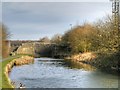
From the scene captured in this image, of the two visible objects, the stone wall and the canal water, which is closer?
the canal water

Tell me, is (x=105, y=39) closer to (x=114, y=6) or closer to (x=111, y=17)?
(x=111, y=17)

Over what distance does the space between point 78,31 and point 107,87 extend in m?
51.5

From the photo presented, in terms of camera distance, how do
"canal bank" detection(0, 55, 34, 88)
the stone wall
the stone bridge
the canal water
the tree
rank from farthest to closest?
the tree < the stone wall < the stone bridge < the canal water < "canal bank" detection(0, 55, 34, 88)

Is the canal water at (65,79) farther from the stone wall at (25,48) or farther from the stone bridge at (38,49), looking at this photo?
the stone wall at (25,48)

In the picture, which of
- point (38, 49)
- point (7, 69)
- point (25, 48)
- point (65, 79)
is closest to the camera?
point (65, 79)

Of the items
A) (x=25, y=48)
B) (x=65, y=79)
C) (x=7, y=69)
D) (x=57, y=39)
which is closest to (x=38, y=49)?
(x=25, y=48)

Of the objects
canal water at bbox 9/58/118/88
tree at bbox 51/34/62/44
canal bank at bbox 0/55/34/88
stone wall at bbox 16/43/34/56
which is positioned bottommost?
canal water at bbox 9/58/118/88

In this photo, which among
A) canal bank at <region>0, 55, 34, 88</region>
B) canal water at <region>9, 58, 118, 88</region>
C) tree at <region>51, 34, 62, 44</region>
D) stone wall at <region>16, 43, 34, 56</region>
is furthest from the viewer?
tree at <region>51, 34, 62, 44</region>

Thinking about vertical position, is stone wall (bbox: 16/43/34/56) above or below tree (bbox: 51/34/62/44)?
below

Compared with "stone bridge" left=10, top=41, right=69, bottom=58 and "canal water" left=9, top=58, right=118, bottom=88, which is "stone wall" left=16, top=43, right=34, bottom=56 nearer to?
"stone bridge" left=10, top=41, right=69, bottom=58

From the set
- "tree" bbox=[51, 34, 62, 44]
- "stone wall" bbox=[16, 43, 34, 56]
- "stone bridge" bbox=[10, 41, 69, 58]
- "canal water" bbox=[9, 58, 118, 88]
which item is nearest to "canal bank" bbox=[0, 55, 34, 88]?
"canal water" bbox=[9, 58, 118, 88]

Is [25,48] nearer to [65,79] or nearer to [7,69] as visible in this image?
[7,69]

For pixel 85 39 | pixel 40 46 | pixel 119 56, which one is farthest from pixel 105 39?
pixel 40 46

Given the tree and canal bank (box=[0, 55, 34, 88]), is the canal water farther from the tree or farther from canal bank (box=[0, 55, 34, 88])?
the tree
